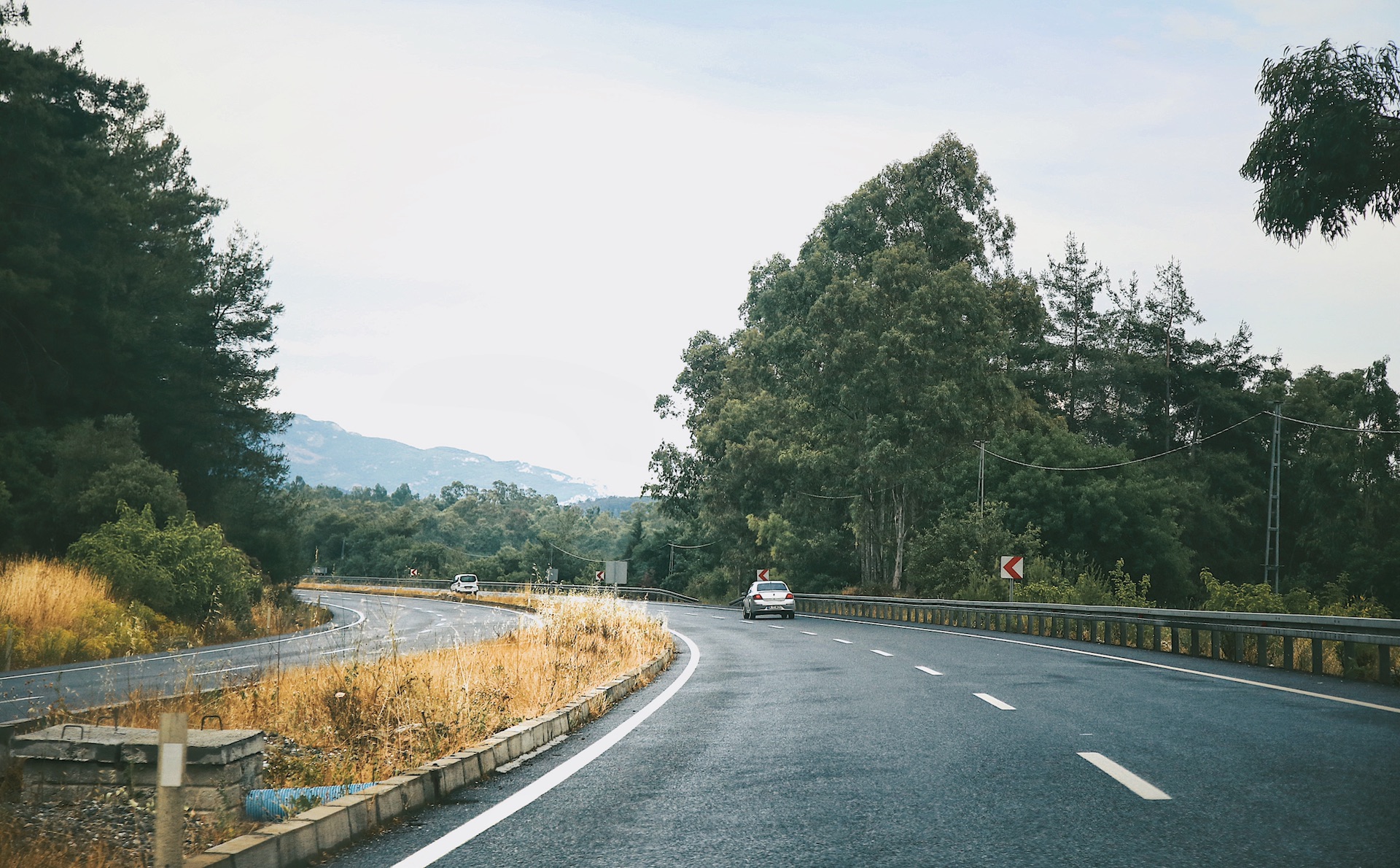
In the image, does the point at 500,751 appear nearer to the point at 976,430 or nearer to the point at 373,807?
the point at 373,807

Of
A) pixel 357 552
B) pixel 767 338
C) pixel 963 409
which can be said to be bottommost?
pixel 357 552

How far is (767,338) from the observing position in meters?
67.9

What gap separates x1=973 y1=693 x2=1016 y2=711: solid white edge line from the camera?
12.3 meters

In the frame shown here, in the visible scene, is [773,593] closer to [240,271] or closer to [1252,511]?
[240,271]

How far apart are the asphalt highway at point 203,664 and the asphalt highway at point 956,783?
3166 millimetres

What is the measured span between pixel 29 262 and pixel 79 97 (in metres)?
9.29

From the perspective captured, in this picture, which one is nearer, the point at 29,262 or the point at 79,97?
the point at 29,262

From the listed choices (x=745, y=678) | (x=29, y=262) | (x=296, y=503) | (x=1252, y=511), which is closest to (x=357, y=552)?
(x=296, y=503)

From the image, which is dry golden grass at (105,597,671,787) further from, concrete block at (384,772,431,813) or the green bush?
the green bush

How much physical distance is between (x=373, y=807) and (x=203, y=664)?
50.9ft

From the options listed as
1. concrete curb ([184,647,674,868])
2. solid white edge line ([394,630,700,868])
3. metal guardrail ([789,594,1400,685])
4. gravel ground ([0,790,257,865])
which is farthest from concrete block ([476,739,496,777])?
metal guardrail ([789,594,1400,685])

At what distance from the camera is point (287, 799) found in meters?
6.98

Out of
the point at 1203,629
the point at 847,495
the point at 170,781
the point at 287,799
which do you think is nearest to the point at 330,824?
the point at 287,799

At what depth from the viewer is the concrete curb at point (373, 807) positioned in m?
5.46
